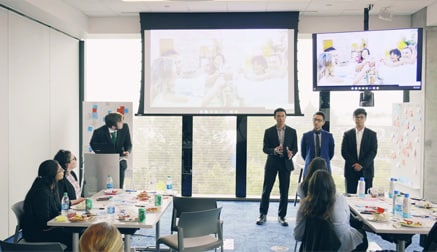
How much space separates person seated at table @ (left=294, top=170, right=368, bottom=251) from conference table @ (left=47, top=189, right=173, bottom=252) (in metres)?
1.20

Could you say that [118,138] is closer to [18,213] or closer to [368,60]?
[18,213]

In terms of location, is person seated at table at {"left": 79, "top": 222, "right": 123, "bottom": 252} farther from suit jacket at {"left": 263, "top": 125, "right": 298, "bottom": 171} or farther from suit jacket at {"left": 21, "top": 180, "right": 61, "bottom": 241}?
suit jacket at {"left": 263, "top": 125, "right": 298, "bottom": 171}

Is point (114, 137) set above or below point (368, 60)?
below

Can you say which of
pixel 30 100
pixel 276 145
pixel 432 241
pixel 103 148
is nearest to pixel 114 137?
pixel 103 148

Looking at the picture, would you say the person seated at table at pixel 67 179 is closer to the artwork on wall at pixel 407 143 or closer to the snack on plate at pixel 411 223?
the snack on plate at pixel 411 223

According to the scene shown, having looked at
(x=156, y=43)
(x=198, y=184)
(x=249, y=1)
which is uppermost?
(x=249, y=1)

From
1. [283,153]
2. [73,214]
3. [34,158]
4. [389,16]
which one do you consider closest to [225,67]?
[283,153]

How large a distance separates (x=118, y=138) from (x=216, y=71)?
197 centimetres

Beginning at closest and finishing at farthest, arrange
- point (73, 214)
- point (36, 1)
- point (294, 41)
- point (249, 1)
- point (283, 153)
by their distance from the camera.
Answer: point (73, 214), point (36, 1), point (283, 153), point (249, 1), point (294, 41)

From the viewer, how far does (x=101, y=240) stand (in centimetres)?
223

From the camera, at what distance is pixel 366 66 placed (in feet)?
20.8

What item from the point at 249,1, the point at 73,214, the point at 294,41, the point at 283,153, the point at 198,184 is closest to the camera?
the point at 73,214

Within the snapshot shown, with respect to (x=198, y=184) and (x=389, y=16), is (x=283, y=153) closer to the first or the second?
(x=198, y=184)

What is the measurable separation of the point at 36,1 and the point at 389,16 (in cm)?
503
